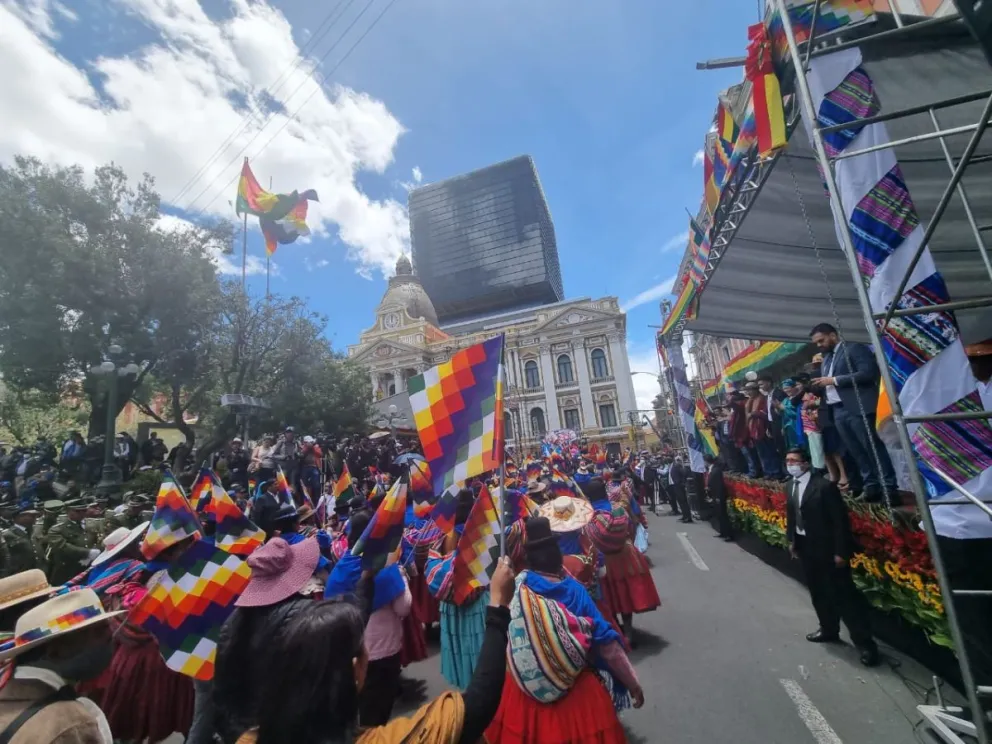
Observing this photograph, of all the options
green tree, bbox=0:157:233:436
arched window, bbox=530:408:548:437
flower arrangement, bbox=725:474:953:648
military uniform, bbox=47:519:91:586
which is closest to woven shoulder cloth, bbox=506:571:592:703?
flower arrangement, bbox=725:474:953:648

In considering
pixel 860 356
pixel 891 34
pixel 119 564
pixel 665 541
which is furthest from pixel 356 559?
pixel 665 541

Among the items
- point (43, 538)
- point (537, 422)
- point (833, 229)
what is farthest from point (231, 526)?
point (537, 422)

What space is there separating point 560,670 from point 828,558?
10.8 feet

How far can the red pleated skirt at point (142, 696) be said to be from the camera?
3.13 meters

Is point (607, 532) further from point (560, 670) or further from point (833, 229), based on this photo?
point (833, 229)

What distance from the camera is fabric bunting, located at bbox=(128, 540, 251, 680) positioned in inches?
110

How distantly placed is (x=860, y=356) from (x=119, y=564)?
6600 mm

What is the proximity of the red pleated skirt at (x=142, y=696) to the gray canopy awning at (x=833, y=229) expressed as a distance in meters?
5.32

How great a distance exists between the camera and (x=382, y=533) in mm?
2805

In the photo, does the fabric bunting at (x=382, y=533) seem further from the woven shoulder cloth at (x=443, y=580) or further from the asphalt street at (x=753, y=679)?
the asphalt street at (x=753, y=679)

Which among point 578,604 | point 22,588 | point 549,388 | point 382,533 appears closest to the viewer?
point 22,588

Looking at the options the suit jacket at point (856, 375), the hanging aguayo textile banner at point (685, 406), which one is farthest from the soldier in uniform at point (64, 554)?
the hanging aguayo textile banner at point (685, 406)

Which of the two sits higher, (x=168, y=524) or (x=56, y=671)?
(x=168, y=524)

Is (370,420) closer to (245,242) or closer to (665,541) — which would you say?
(245,242)
